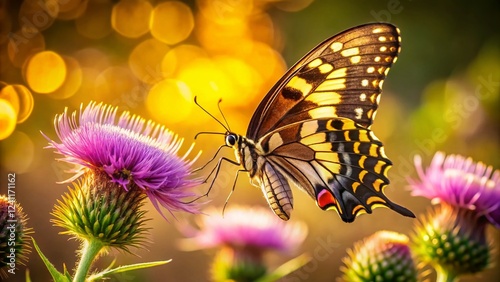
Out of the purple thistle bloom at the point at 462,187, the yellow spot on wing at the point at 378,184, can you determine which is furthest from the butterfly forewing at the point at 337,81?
the purple thistle bloom at the point at 462,187

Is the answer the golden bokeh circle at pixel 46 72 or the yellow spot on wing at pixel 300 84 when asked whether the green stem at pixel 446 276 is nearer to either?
the yellow spot on wing at pixel 300 84

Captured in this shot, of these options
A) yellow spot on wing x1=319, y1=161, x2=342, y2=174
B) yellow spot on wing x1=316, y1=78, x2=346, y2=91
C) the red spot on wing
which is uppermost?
yellow spot on wing x1=316, y1=78, x2=346, y2=91

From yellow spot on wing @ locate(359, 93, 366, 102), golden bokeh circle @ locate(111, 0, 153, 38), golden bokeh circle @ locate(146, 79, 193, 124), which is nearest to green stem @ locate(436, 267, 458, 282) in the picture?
yellow spot on wing @ locate(359, 93, 366, 102)

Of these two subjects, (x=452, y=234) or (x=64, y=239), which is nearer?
(x=452, y=234)

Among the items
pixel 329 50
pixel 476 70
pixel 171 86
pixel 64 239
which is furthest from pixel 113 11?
pixel 329 50

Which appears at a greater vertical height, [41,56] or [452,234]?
[41,56]

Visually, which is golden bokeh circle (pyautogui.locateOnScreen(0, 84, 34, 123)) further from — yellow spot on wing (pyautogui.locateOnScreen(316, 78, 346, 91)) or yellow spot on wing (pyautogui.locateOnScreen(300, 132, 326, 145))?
yellow spot on wing (pyautogui.locateOnScreen(316, 78, 346, 91))

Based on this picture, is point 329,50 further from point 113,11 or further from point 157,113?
point 113,11
